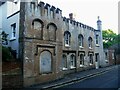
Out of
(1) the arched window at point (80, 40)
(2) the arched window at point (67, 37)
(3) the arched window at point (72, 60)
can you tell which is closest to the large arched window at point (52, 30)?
(2) the arched window at point (67, 37)

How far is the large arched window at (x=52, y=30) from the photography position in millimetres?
21375

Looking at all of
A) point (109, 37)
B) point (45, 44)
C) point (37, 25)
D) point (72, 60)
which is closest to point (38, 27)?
point (37, 25)

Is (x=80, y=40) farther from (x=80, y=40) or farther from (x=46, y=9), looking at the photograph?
(x=46, y=9)

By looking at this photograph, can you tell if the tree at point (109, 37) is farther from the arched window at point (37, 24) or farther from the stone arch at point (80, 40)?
the arched window at point (37, 24)

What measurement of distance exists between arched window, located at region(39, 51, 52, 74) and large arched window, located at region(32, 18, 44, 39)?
1.91 m

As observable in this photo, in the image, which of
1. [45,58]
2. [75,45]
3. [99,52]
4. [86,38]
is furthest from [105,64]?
[45,58]

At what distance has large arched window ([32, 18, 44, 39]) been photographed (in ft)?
64.7

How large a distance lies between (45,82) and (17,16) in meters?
7.48

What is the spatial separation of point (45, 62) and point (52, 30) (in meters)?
3.80

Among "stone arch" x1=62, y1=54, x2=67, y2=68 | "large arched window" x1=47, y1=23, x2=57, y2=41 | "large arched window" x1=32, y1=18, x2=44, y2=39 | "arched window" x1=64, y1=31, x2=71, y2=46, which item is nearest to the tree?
"arched window" x1=64, y1=31, x2=71, y2=46

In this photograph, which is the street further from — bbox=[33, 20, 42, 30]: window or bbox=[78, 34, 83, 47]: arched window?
bbox=[78, 34, 83, 47]: arched window

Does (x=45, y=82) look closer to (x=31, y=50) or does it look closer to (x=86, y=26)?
(x=31, y=50)

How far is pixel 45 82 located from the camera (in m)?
19.8

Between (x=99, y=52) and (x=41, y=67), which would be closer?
(x=41, y=67)
